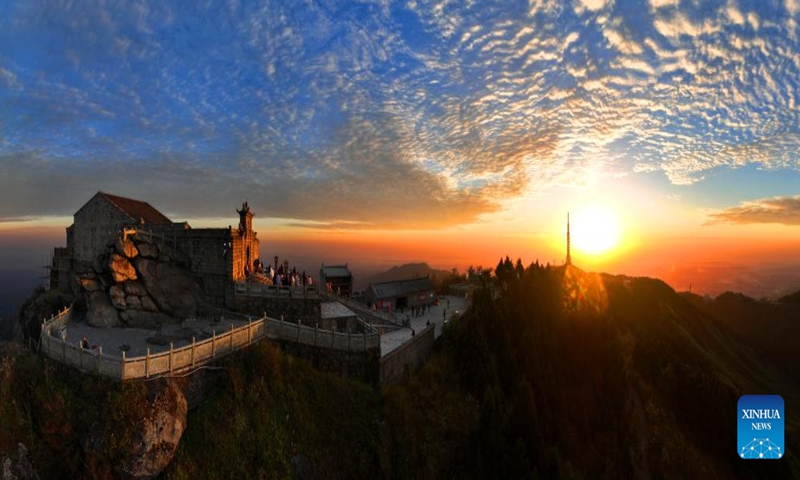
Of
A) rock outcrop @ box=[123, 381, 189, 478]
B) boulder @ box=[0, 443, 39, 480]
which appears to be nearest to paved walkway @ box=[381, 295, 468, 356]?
rock outcrop @ box=[123, 381, 189, 478]

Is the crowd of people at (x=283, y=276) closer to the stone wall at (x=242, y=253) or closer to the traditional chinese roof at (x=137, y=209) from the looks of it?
the stone wall at (x=242, y=253)

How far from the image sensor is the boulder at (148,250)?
28656mm

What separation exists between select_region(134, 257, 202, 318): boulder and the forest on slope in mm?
8563

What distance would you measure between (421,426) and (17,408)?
60.1ft

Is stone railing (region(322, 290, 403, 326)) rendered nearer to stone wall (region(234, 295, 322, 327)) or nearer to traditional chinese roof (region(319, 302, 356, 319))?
traditional chinese roof (region(319, 302, 356, 319))

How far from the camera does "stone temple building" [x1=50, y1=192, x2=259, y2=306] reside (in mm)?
28578

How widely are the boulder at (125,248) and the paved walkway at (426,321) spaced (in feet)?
63.5

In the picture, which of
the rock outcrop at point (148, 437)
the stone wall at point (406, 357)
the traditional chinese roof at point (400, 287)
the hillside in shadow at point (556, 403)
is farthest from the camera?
the traditional chinese roof at point (400, 287)

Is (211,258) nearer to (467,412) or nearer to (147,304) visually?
(147,304)

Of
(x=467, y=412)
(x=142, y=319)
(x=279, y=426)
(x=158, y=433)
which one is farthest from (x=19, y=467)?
(x=467, y=412)

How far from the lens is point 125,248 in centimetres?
2784

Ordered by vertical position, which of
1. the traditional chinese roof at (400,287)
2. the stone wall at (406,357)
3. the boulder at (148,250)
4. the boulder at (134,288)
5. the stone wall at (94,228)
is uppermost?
the stone wall at (94,228)

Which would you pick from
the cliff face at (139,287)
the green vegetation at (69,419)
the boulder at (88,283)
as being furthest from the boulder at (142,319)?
the green vegetation at (69,419)

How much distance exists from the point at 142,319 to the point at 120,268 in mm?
3990
